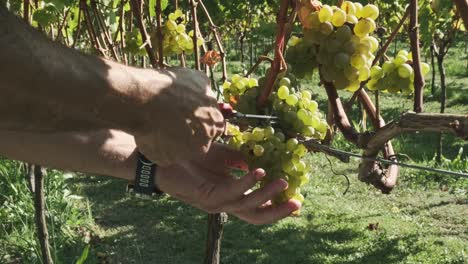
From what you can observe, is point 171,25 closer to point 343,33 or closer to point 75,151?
point 75,151

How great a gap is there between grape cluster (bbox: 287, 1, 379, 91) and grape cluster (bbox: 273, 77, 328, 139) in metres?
0.09

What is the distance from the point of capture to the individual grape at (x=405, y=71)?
1406 mm

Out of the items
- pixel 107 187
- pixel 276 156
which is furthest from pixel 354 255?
pixel 276 156

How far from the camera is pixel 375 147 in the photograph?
1.40 m

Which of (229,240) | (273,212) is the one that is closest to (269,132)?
(273,212)

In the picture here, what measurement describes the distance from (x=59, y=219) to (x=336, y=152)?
343cm

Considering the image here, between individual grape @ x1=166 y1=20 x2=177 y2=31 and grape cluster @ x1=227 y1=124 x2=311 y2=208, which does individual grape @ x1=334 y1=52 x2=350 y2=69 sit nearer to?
grape cluster @ x1=227 y1=124 x2=311 y2=208

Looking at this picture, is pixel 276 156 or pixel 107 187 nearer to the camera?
pixel 276 156

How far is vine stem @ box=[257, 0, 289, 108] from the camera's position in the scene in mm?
1295

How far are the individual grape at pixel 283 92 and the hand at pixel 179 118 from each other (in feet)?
0.48

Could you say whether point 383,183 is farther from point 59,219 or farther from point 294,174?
point 59,219

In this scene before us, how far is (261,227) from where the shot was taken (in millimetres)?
4887

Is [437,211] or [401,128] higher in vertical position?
[401,128]

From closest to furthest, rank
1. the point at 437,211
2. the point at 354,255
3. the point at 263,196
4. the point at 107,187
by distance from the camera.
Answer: the point at 263,196 < the point at 354,255 < the point at 437,211 < the point at 107,187
